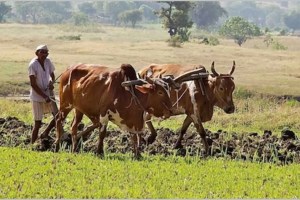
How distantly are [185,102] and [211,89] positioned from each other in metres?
0.55

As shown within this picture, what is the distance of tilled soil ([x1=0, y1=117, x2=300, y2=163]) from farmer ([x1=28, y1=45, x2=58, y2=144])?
46 centimetres

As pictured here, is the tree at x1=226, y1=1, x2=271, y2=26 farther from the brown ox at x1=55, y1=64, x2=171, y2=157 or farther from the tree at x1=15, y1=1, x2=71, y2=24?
the brown ox at x1=55, y1=64, x2=171, y2=157

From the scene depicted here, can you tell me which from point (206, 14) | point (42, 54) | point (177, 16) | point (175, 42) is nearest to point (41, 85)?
point (42, 54)

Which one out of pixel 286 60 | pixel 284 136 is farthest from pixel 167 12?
pixel 284 136

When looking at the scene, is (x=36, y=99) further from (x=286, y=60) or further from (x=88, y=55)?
(x=286, y=60)

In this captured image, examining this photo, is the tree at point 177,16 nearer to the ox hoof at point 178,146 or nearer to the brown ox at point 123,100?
the ox hoof at point 178,146

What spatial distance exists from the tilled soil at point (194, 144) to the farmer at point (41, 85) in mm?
456

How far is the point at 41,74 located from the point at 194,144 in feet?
10.5

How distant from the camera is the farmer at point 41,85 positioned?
11.7 metres

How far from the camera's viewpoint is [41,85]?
11914 millimetres

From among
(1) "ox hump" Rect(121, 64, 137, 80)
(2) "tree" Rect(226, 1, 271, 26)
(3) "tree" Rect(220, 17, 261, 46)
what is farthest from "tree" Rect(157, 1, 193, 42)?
(2) "tree" Rect(226, 1, 271, 26)

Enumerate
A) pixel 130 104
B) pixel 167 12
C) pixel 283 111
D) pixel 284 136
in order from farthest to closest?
pixel 167 12, pixel 283 111, pixel 284 136, pixel 130 104

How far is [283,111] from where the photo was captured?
734 inches

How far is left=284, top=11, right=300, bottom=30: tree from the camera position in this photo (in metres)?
133
